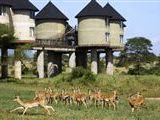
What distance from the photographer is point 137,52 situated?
395 ft

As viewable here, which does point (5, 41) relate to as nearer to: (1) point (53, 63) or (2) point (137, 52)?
(1) point (53, 63)

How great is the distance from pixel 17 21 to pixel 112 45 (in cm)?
2029

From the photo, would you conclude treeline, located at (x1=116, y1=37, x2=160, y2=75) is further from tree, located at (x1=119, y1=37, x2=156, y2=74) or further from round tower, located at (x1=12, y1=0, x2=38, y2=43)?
round tower, located at (x1=12, y1=0, x2=38, y2=43)

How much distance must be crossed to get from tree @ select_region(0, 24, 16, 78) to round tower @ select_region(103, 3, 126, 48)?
22256 mm

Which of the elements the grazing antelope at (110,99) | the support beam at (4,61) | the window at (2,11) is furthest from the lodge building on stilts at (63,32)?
the grazing antelope at (110,99)

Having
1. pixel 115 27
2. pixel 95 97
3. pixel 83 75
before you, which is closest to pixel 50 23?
pixel 115 27

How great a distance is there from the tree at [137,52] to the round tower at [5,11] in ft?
158

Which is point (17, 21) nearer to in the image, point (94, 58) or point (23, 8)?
point (23, 8)

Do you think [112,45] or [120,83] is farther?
[112,45]

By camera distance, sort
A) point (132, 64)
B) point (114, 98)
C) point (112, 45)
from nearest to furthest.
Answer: point (114, 98), point (112, 45), point (132, 64)

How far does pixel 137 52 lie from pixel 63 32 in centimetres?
3773

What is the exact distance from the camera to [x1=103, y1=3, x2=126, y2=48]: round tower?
89.4 meters

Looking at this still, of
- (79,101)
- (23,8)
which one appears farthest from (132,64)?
(79,101)

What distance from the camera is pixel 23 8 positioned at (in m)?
75.8
